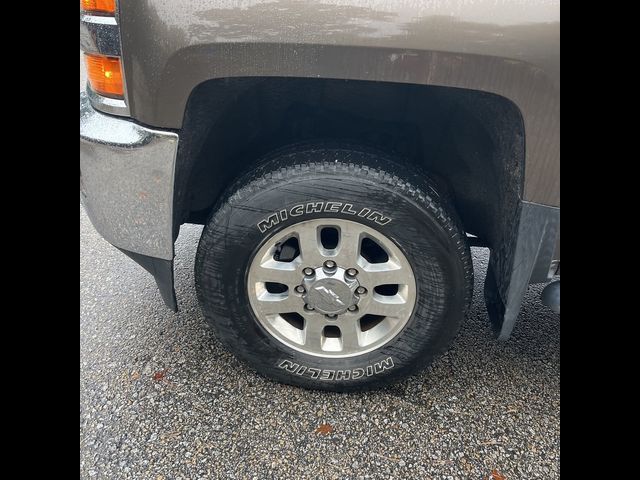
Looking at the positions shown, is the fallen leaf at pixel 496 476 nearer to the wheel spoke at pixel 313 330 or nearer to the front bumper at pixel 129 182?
the wheel spoke at pixel 313 330

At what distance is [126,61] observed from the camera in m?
1.38

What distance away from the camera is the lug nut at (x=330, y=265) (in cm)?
166

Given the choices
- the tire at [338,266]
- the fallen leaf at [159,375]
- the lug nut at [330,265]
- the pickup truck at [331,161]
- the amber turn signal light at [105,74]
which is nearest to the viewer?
the pickup truck at [331,161]

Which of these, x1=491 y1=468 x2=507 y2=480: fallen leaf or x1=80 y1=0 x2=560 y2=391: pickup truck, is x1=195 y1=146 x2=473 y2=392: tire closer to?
x1=80 y1=0 x2=560 y2=391: pickup truck

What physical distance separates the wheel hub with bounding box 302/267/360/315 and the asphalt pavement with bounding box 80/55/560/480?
0.43 meters

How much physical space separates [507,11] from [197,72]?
2.79 ft

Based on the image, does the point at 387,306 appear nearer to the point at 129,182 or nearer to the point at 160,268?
the point at 160,268

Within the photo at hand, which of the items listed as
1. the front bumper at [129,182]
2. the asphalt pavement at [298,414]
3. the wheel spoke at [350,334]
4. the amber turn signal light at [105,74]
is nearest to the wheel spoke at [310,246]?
the wheel spoke at [350,334]

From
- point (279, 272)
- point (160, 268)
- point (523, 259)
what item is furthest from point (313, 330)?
point (523, 259)

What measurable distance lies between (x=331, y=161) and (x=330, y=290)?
46 cm

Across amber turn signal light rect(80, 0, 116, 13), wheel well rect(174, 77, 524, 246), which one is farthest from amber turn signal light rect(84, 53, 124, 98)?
wheel well rect(174, 77, 524, 246)

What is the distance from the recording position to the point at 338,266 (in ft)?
5.45

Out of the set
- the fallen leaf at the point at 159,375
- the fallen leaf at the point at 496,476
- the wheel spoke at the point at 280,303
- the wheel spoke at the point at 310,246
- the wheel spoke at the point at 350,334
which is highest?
the wheel spoke at the point at 310,246

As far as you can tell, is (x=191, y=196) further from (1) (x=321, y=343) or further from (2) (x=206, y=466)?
(2) (x=206, y=466)
